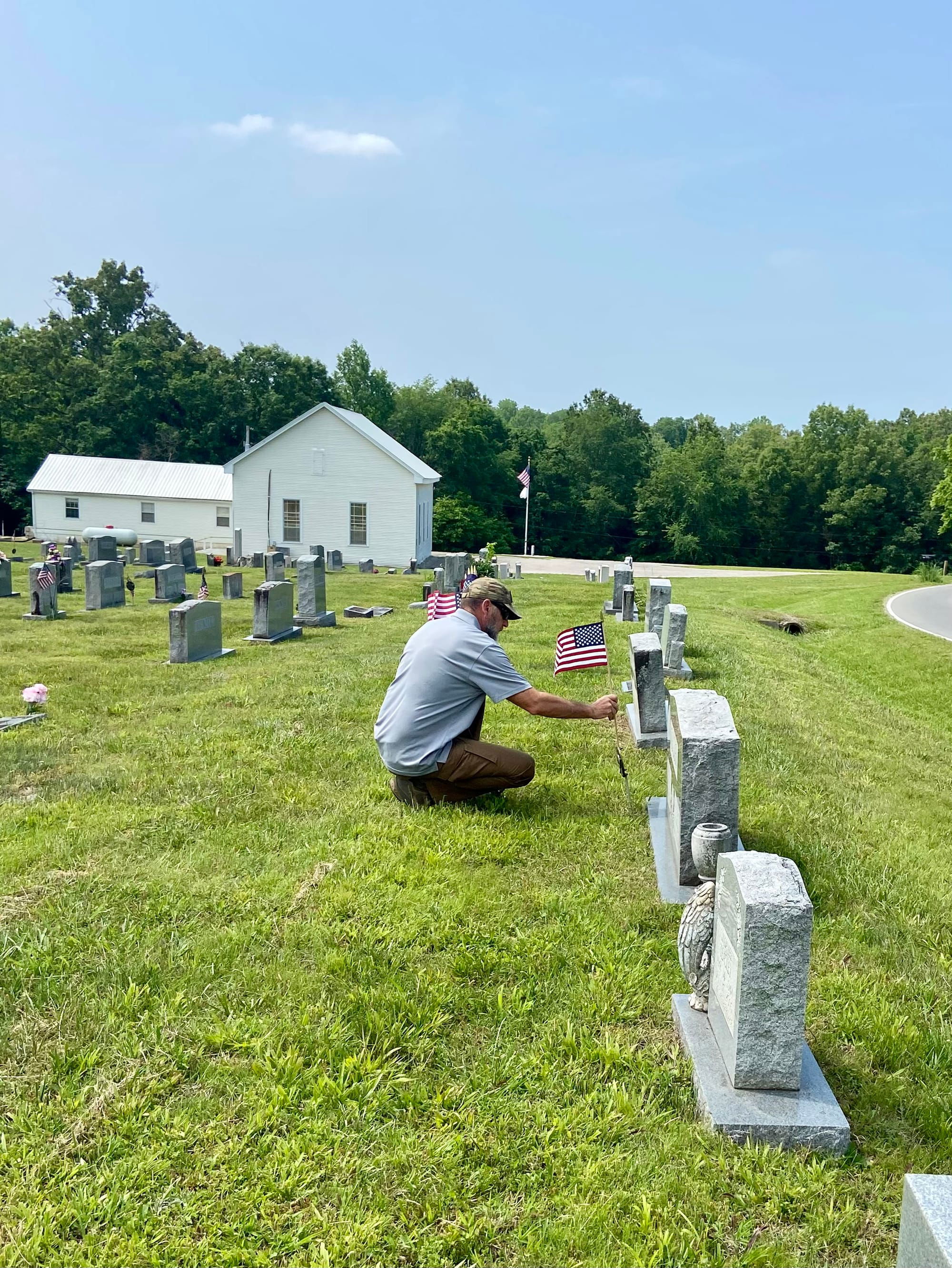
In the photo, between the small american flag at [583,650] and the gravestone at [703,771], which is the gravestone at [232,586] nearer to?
the small american flag at [583,650]

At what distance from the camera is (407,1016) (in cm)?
369

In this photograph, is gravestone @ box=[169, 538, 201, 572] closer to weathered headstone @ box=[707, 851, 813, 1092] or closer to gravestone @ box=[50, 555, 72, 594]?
gravestone @ box=[50, 555, 72, 594]

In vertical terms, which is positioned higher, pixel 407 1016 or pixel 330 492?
pixel 330 492

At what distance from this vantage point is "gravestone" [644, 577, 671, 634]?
12.6m

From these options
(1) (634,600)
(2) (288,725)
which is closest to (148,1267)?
(2) (288,725)

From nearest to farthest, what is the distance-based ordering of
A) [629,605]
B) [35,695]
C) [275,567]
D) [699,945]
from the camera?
[699,945]
[35,695]
[629,605]
[275,567]

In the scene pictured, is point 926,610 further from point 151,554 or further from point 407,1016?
point 407,1016

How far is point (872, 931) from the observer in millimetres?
4605

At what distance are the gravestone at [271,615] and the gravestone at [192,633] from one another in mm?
1833

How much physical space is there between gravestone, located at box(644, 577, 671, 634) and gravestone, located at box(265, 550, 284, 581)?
38.0ft

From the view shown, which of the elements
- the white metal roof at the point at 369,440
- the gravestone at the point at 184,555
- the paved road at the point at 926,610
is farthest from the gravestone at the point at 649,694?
the white metal roof at the point at 369,440

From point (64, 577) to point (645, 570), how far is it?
29.6m

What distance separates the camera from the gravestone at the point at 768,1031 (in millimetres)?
3059

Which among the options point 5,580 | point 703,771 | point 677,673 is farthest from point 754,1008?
point 5,580
